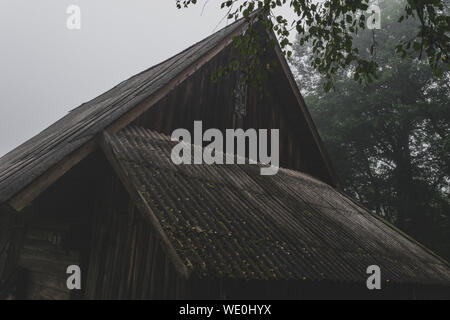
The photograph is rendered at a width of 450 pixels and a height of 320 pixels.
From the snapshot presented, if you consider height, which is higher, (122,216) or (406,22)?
(406,22)

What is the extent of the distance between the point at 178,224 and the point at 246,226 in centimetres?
108

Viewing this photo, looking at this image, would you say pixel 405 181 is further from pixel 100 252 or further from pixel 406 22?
pixel 100 252

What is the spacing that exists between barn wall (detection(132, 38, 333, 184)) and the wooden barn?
0.03m

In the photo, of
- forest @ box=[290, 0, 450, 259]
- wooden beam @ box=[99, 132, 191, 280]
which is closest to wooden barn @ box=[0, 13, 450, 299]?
wooden beam @ box=[99, 132, 191, 280]

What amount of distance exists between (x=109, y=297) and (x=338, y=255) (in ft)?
10.3

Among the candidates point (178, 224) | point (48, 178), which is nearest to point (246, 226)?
point (178, 224)

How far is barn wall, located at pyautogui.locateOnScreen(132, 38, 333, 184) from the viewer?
270 inches

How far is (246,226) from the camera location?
4598 mm

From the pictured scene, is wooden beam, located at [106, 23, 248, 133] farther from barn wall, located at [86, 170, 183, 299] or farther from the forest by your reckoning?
the forest

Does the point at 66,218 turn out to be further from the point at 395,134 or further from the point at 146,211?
the point at 395,134
